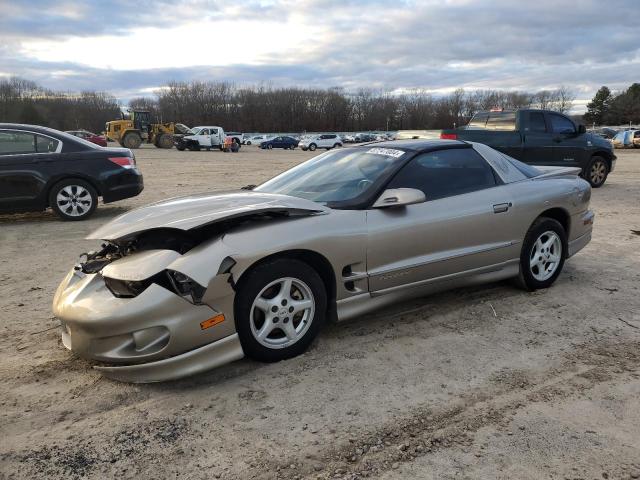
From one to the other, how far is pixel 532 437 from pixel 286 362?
1498mm

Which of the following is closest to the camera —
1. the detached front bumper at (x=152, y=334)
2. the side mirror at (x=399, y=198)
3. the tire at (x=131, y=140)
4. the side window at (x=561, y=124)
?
the detached front bumper at (x=152, y=334)

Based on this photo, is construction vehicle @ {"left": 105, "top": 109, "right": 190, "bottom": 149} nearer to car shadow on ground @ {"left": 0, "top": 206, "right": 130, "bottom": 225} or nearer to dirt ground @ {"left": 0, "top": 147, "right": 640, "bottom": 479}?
car shadow on ground @ {"left": 0, "top": 206, "right": 130, "bottom": 225}

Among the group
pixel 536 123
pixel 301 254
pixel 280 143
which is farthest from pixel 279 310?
pixel 280 143

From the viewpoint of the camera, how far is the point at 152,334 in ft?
9.34

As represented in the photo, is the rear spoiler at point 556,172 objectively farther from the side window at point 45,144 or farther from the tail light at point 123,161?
the side window at point 45,144

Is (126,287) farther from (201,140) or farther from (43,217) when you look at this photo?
(201,140)

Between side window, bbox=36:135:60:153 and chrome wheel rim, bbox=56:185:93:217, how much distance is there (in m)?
0.63

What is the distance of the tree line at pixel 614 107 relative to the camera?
85.7 metres

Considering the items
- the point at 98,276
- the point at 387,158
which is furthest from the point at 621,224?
the point at 98,276

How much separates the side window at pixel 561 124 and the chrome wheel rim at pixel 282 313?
34.2 ft

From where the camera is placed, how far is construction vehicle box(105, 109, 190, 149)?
39.2 m

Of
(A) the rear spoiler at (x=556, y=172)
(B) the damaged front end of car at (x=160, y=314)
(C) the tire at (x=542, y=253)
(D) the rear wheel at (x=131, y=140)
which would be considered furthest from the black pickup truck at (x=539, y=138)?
(D) the rear wheel at (x=131, y=140)

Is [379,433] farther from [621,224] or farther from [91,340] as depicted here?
[621,224]

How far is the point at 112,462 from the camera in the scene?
237 centimetres
